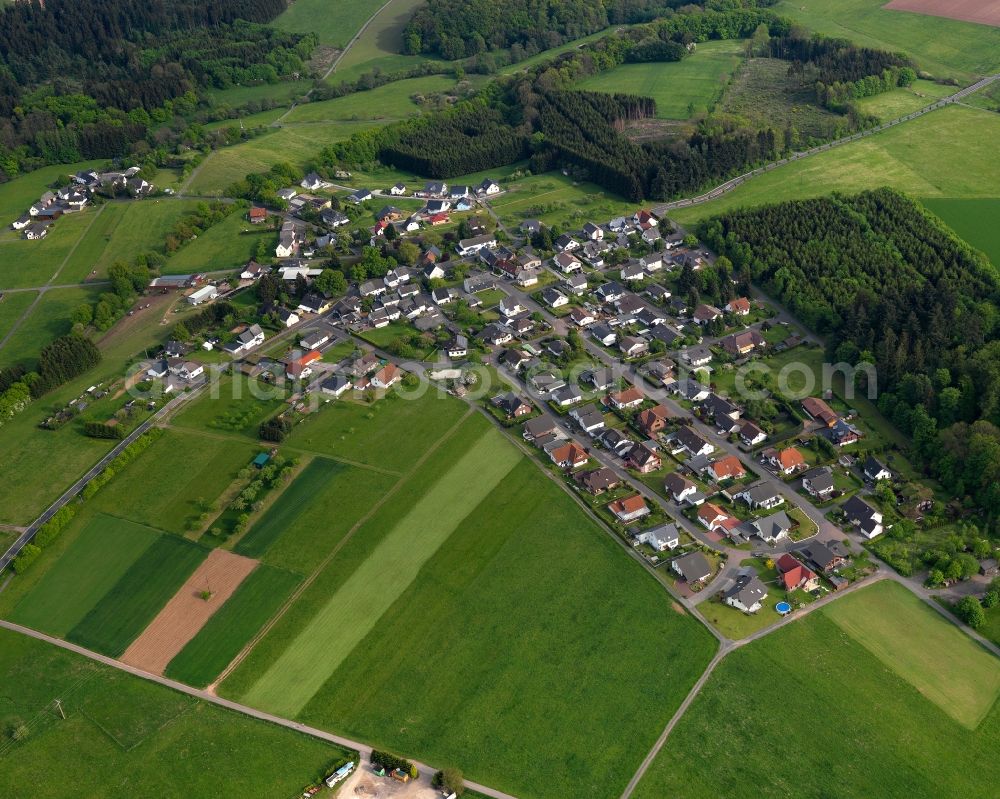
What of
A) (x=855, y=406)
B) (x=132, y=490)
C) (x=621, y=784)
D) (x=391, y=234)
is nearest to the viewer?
(x=621, y=784)

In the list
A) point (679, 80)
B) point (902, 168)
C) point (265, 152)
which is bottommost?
point (902, 168)

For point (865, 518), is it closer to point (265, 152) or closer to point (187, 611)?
point (187, 611)

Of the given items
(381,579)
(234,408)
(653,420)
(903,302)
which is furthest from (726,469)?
(234,408)

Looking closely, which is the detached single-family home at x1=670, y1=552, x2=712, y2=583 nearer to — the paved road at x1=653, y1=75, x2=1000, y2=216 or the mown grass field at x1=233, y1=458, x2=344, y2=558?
the mown grass field at x1=233, y1=458, x2=344, y2=558

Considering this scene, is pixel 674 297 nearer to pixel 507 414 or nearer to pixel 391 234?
pixel 507 414

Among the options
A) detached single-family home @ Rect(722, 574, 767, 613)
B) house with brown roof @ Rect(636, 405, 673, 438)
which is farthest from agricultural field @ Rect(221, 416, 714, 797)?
house with brown roof @ Rect(636, 405, 673, 438)

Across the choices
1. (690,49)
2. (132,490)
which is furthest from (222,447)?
(690,49)

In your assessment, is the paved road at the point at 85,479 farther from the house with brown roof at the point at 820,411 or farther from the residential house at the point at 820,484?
the house with brown roof at the point at 820,411
